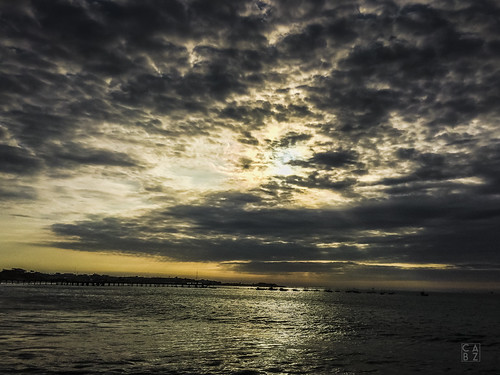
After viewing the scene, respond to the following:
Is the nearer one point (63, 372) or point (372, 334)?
point (63, 372)

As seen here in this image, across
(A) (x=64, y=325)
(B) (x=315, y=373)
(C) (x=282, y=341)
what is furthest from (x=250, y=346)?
(A) (x=64, y=325)

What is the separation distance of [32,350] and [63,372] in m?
6.46

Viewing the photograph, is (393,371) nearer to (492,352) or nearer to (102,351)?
(492,352)

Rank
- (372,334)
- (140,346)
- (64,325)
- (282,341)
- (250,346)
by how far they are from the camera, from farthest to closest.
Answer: (372,334) < (64,325) < (282,341) < (250,346) < (140,346)

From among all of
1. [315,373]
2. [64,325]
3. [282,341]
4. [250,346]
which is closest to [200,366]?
[315,373]

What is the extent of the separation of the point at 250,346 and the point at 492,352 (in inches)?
815

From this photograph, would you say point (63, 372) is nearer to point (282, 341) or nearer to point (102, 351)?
point (102, 351)

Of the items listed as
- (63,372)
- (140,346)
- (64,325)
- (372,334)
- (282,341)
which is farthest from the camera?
(372,334)

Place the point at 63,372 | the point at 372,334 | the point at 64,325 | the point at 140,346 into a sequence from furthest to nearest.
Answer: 1. the point at 372,334
2. the point at 64,325
3. the point at 140,346
4. the point at 63,372

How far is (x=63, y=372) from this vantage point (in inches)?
755

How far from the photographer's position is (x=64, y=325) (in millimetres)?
36844

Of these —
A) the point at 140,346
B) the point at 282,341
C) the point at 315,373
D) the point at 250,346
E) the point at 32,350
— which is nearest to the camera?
the point at 315,373

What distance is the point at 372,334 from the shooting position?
40.7 m

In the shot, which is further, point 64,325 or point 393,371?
point 64,325
